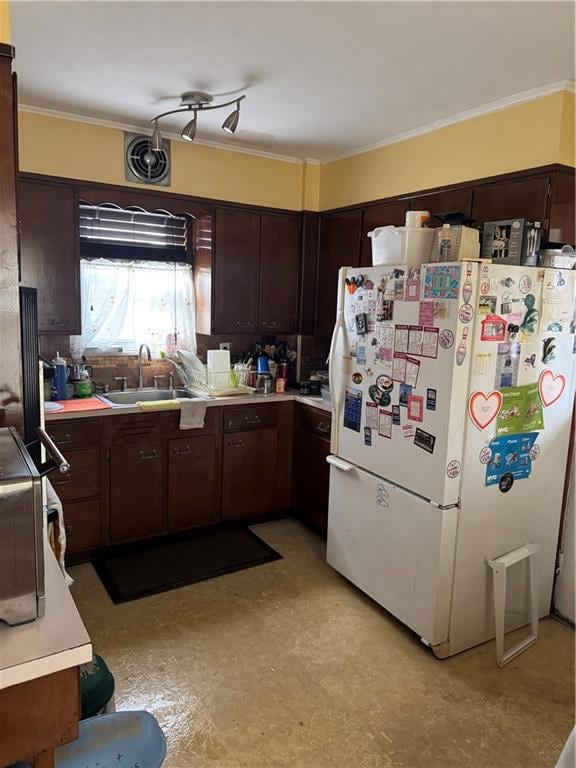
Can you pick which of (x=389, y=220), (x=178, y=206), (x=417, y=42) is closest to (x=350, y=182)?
(x=389, y=220)

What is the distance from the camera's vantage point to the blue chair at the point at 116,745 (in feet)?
4.17

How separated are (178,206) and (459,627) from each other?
292 cm

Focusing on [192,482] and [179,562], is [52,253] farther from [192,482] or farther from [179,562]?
[179,562]

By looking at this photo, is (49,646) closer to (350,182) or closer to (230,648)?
(230,648)

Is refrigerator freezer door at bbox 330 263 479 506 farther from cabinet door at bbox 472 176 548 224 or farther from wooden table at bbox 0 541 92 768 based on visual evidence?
wooden table at bbox 0 541 92 768

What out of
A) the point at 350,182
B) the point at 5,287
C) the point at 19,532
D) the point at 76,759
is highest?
the point at 350,182

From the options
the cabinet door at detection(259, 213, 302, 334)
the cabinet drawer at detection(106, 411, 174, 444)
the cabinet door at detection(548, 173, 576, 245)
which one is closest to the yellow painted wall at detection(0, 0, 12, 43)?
the cabinet drawer at detection(106, 411, 174, 444)

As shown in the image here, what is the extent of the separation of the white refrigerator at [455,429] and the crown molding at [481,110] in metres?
0.87

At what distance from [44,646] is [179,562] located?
7.37 feet

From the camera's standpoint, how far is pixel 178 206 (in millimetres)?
3539

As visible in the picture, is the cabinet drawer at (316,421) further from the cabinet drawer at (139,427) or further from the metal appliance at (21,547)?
the metal appliance at (21,547)

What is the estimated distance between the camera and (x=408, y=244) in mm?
2502

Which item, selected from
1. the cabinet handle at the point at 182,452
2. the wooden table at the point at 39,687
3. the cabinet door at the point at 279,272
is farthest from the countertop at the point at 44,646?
the cabinet door at the point at 279,272

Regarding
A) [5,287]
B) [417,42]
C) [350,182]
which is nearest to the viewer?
[5,287]
